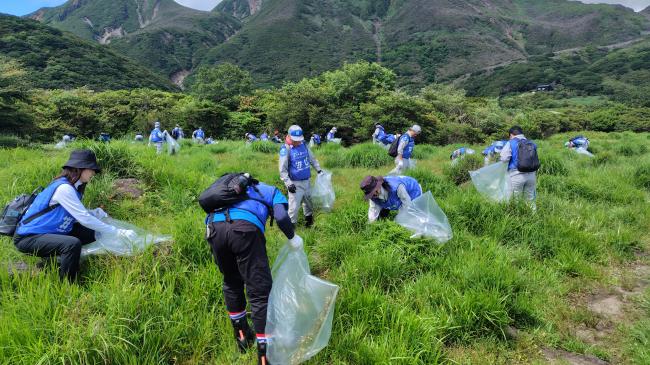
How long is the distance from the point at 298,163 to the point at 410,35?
476 ft

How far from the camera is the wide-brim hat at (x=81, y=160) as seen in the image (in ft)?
9.72

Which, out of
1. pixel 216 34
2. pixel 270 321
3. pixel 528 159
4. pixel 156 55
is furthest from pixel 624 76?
Answer: pixel 216 34

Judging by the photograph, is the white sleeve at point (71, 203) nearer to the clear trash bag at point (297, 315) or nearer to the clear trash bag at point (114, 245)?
the clear trash bag at point (114, 245)

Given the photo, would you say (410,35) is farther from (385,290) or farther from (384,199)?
(385,290)

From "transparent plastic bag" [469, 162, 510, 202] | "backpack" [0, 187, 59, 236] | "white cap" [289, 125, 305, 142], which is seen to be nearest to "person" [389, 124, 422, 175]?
"transparent plastic bag" [469, 162, 510, 202]

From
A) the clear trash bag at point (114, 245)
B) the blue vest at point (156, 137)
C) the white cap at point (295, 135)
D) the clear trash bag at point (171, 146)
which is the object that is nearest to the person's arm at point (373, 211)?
the white cap at point (295, 135)

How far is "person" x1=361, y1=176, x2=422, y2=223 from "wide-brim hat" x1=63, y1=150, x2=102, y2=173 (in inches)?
111

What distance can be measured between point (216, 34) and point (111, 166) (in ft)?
506

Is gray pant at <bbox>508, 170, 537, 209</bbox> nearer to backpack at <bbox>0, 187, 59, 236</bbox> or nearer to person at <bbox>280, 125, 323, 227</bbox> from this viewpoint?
person at <bbox>280, 125, 323, 227</bbox>

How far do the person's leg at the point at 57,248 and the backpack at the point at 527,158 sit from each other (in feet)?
18.9

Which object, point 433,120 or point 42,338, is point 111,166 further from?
point 433,120

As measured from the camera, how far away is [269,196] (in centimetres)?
256

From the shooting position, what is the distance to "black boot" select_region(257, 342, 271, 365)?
89.5 inches

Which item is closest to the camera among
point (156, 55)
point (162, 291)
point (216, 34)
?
point (162, 291)
